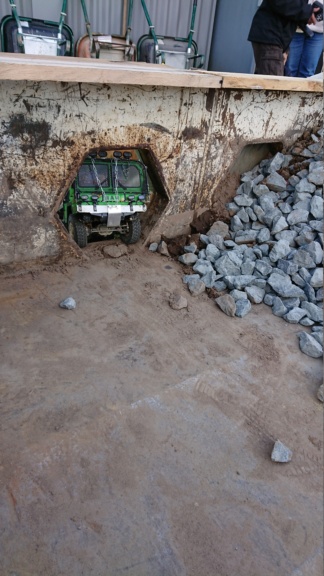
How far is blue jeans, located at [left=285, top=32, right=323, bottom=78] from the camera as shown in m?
5.11

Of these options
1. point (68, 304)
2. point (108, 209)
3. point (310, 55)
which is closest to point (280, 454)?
point (68, 304)

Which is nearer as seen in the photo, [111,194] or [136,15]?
[111,194]

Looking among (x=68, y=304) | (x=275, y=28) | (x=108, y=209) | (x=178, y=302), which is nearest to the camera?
(x=68, y=304)

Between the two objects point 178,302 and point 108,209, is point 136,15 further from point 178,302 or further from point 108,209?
point 178,302

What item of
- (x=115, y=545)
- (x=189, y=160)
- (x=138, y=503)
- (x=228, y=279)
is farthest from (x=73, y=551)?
(x=189, y=160)

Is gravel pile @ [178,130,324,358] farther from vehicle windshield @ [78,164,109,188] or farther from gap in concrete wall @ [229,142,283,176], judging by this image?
vehicle windshield @ [78,164,109,188]

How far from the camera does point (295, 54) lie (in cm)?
529

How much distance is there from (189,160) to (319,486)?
9.61 ft

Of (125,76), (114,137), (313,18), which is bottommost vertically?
(114,137)

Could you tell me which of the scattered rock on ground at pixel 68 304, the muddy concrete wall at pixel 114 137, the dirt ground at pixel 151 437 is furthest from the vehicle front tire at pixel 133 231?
the scattered rock on ground at pixel 68 304

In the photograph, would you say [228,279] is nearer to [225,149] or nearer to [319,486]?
[225,149]

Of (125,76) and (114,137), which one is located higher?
(125,76)

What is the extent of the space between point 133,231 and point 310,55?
3.29m

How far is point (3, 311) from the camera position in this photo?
10.6 ft
